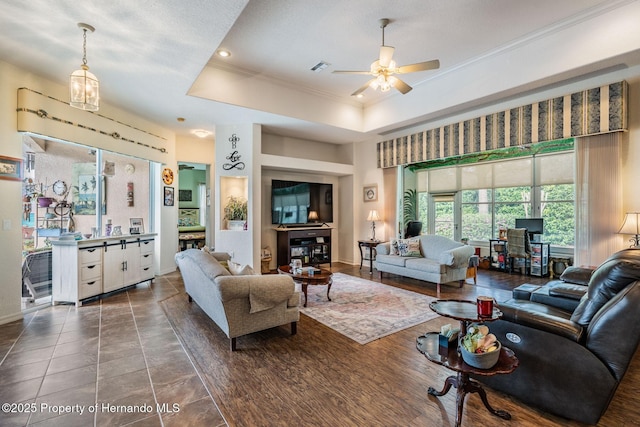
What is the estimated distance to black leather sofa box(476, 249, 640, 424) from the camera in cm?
170

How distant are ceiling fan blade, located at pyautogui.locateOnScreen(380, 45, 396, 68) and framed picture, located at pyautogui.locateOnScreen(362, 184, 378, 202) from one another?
Result: 12.8 feet

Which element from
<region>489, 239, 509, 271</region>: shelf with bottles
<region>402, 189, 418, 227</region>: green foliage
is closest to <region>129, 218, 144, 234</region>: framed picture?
<region>402, 189, 418, 227</region>: green foliage

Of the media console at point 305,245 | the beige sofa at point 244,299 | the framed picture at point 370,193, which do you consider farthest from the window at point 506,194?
→ the beige sofa at point 244,299

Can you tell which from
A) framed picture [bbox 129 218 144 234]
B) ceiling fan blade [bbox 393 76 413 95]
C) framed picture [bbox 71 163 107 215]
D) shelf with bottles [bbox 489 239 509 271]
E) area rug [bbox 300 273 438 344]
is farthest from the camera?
shelf with bottles [bbox 489 239 509 271]

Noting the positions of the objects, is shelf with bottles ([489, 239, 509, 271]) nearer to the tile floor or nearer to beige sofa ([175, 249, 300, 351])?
beige sofa ([175, 249, 300, 351])

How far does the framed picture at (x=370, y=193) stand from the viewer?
23.4 feet

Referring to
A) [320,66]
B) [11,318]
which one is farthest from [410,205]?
[11,318]

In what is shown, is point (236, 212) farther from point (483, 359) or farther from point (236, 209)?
point (483, 359)

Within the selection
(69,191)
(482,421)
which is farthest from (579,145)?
(69,191)

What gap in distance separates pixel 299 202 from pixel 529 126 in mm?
4698

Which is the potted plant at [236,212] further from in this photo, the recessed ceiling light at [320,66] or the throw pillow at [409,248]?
the throw pillow at [409,248]

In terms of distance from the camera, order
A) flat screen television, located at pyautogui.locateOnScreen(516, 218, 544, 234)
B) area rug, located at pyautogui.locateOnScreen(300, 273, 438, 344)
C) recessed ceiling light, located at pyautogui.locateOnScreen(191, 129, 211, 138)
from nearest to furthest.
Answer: area rug, located at pyautogui.locateOnScreen(300, 273, 438, 344)
recessed ceiling light, located at pyautogui.locateOnScreen(191, 129, 211, 138)
flat screen television, located at pyautogui.locateOnScreen(516, 218, 544, 234)

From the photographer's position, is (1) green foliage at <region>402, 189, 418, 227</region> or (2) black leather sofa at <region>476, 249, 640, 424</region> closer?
(2) black leather sofa at <region>476, 249, 640, 424</region>

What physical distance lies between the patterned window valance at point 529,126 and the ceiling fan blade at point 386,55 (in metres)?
2.73
